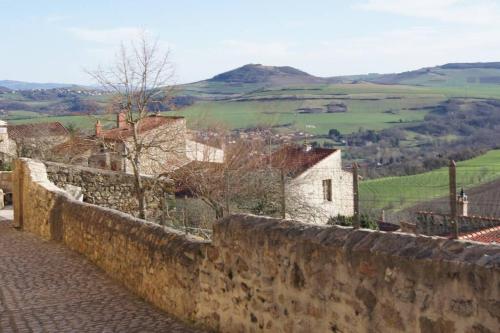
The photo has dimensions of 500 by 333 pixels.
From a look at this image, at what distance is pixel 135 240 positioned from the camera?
32.6 ft

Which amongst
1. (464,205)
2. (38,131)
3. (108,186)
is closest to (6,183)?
(108,186)

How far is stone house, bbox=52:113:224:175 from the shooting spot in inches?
933

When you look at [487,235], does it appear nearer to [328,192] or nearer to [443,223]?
[443,223]

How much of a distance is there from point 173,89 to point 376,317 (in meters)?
20.3

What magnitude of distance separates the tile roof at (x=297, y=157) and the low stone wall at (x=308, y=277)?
814 inches

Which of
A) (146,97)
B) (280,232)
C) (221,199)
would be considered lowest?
(221,199)

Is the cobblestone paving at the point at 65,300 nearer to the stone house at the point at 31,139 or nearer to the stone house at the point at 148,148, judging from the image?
the stone house at the point at 148,148

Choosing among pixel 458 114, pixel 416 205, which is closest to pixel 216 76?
pixel 458 114

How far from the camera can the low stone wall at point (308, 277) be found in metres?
4.52

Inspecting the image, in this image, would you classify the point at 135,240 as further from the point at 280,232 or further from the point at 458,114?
the point at 458,114

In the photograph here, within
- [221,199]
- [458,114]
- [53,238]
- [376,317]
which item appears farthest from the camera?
[458,114]

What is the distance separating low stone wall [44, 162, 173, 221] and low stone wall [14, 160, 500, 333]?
30.6 ft

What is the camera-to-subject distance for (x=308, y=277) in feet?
20.1

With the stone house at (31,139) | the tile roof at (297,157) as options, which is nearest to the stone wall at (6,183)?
the stone house at (31,139)
